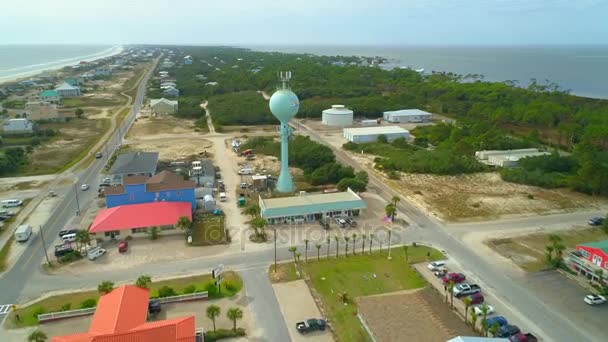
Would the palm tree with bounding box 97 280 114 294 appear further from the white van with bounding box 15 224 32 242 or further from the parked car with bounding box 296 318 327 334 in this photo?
the white van with bounding box 15 224 32 242

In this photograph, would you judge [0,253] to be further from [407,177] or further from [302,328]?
[407,177]

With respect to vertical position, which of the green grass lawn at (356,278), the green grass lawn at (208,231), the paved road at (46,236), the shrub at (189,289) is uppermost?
the shrub at (189,289)

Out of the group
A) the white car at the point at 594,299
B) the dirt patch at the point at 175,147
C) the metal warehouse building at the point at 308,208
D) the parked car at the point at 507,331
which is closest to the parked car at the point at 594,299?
the white car at the point at 594,299

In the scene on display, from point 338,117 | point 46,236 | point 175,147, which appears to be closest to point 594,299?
point 46,236

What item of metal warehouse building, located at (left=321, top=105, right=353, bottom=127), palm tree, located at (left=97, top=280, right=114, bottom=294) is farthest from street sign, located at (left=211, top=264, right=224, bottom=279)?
metal warehouse building, located at (left=321, top=105, right=353, bottom=127)

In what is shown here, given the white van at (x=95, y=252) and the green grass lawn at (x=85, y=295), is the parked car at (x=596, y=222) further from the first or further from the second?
the white van at (x=95, y=252)

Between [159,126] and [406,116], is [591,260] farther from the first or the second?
[159,126]

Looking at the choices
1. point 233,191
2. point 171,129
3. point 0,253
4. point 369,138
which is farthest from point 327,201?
point 171,129
